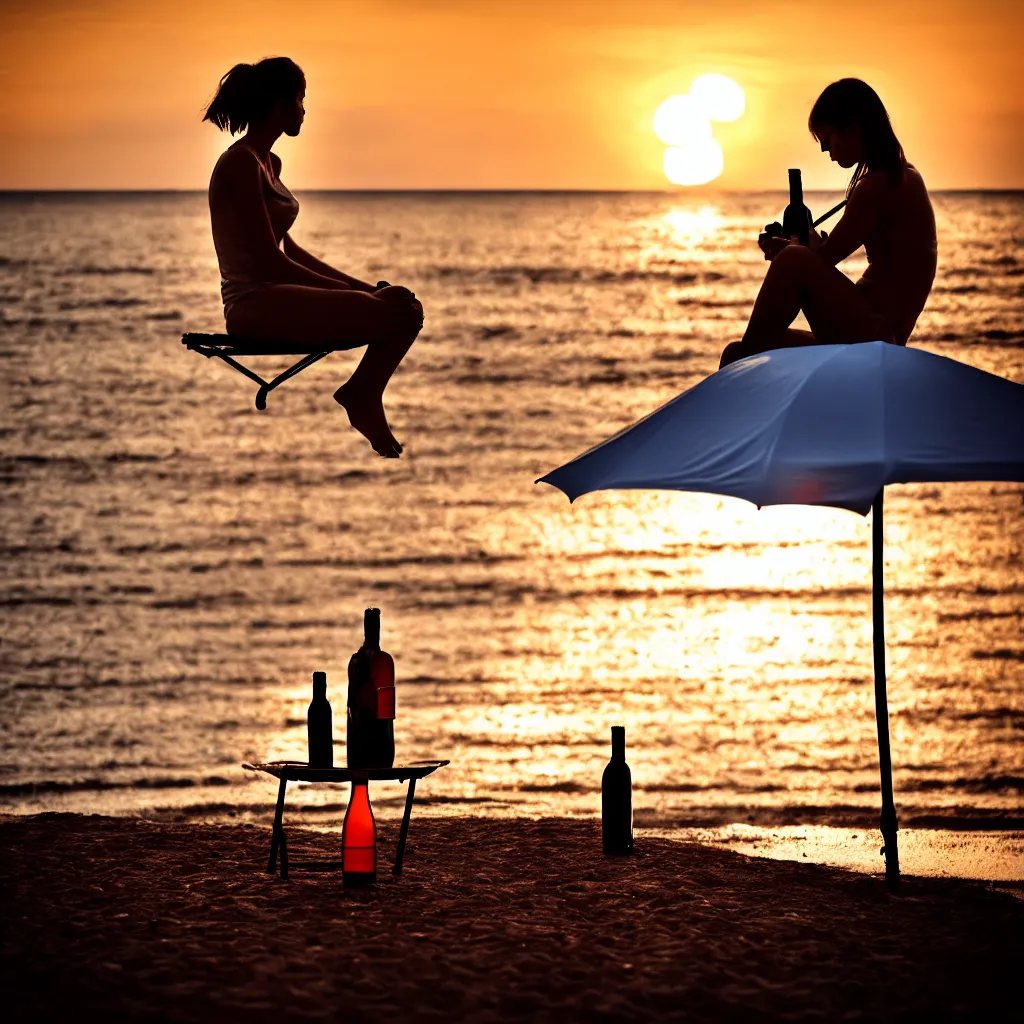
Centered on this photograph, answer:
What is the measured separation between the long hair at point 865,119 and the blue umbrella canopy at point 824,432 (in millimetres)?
595

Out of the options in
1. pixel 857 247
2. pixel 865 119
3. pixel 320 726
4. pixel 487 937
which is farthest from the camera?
pixel 320 726

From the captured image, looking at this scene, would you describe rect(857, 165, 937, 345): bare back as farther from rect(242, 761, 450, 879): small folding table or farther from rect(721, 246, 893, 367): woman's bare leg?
rect(242, 761, 450, 879): small folding table

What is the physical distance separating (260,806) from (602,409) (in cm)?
449

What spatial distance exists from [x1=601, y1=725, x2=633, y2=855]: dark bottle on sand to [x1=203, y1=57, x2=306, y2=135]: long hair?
7.89ft

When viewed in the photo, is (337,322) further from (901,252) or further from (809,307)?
(901,252)

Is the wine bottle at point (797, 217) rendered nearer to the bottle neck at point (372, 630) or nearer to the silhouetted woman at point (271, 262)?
the silhouetted woman at point (271, 262)

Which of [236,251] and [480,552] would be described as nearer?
[236,251]

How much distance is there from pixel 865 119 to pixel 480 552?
628 cm

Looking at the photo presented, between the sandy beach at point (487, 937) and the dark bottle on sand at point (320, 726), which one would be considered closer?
the sandy beach at point (487, 937)

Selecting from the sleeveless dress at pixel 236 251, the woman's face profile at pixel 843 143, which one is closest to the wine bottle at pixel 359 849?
the sleeveless dress at pixel 236 251

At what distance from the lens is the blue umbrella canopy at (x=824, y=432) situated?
4.13 m

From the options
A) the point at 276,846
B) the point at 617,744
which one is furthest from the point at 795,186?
the point at 276,846

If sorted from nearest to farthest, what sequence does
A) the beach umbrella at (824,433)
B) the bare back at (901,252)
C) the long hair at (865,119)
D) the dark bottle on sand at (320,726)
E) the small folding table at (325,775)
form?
the beach umbrella at (824,433), the small folding table at (325,775), the long hair at (865,119), the bare back at (901,252), the dark bottle on sand at (320,726)

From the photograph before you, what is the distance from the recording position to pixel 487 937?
162 inches
